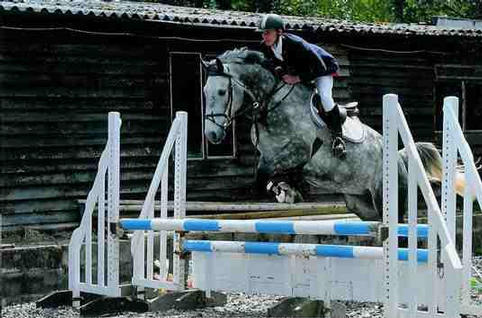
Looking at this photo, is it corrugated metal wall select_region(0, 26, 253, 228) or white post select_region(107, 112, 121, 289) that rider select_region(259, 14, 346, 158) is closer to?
white post select_region(107, 112, 121, 289)

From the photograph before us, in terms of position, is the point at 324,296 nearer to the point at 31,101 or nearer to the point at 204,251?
the point at 204,251

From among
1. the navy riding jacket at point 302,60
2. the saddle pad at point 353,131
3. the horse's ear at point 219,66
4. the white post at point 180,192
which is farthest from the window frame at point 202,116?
the horse's ear at point 219,66

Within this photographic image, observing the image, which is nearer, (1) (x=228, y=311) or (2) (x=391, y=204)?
(2) (x=391, y=204)

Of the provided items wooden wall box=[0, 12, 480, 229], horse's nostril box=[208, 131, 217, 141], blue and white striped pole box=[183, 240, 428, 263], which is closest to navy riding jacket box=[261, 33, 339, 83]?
horse's nostril box=[208, 131, 217, 141]

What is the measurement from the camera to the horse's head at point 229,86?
6.99m

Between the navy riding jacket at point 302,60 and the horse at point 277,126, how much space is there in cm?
11

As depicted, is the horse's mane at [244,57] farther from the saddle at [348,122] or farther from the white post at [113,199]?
the white post at [113,199]

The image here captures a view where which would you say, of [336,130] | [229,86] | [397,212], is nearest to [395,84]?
[336,130]

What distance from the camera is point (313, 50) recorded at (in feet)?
23.8

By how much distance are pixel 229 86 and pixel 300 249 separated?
1451 millimetres

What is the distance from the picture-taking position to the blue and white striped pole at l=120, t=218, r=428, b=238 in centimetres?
620

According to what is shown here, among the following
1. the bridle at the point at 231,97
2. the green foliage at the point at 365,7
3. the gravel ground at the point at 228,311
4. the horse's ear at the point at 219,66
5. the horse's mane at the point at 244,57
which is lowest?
the gravel ground at the point at 228,311

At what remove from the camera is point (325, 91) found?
7426mm

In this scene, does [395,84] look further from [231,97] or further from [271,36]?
[231,97]
